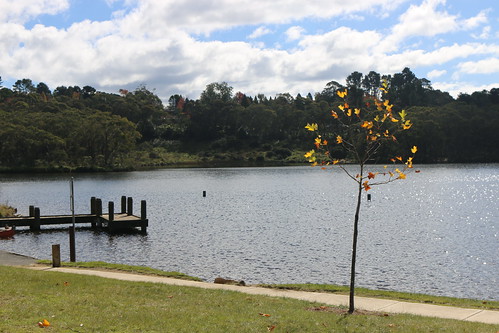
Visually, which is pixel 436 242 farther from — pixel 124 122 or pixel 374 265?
pixel 124 122

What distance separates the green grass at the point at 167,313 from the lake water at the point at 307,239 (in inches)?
422

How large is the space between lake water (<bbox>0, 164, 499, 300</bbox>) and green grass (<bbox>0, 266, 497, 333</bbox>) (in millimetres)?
10707

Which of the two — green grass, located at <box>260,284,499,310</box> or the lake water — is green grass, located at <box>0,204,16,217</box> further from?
green grass, located at <box>260,284,499,310</box>

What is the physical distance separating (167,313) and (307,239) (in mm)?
26115

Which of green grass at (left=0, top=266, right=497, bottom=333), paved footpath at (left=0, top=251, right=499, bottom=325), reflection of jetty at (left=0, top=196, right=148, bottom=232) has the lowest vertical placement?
reflection of jetty at (left=0, top=196, right=148, bottom=232)

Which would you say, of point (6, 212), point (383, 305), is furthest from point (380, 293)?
point (6, 212)

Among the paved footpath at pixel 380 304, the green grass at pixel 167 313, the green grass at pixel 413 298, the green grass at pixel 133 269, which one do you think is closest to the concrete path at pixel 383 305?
the paved footpath at pixel 380 304

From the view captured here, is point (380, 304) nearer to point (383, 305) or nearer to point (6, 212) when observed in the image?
point (383, 305)

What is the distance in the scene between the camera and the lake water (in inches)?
1109

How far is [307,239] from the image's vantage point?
39.3 m

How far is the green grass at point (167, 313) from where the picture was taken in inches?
498

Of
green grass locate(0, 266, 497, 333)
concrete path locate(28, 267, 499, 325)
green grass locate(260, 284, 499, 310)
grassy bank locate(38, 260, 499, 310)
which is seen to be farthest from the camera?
grassy bank locate(38, 260, 499, 310)

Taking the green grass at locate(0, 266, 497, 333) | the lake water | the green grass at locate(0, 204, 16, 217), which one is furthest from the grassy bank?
the green grass at locate(0, 204, 16, 217)

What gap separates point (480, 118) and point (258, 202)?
132 meters
